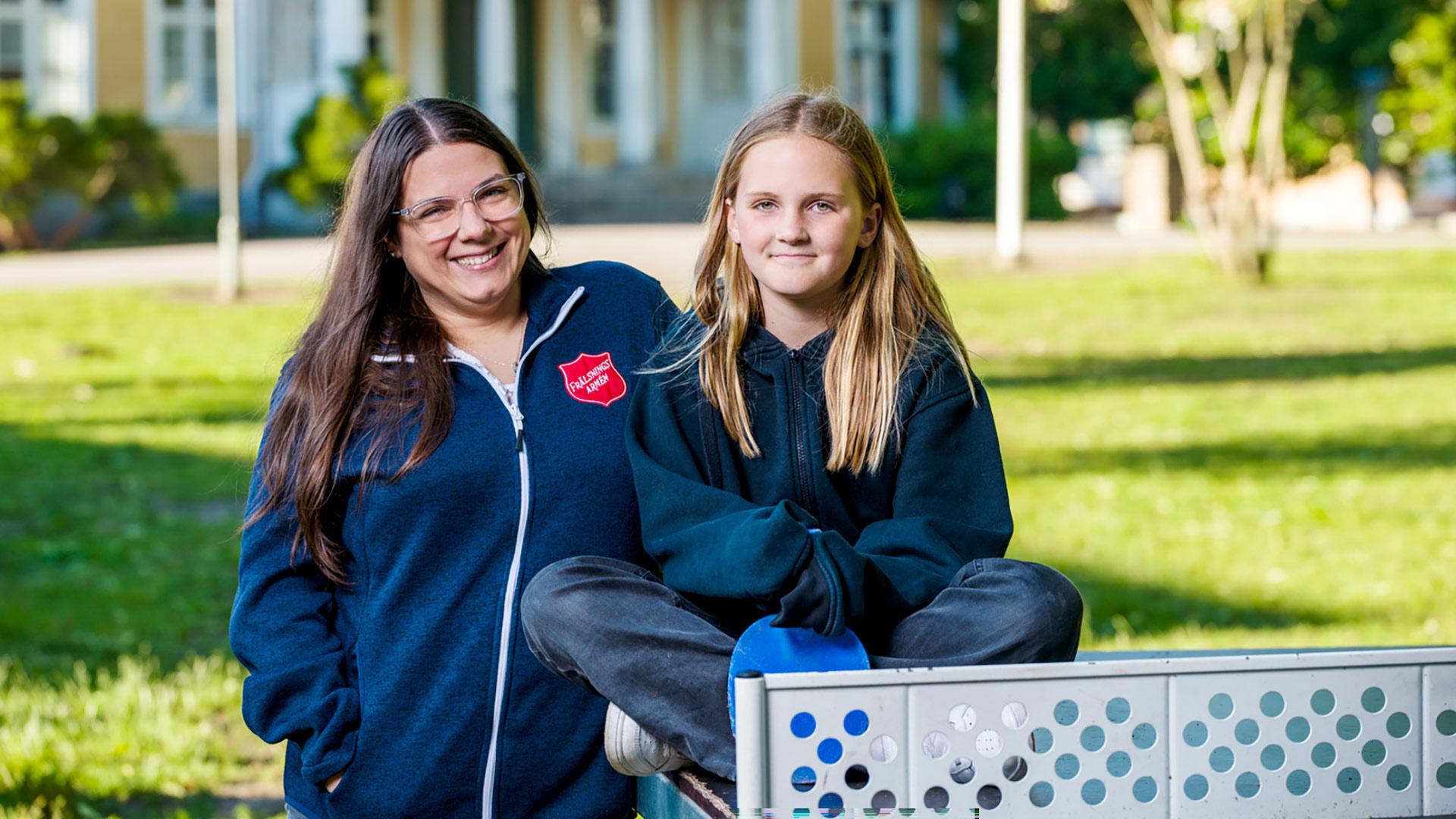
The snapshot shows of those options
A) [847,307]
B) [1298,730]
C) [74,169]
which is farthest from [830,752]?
[74,169]

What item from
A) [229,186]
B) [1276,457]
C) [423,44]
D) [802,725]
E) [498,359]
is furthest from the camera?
[423,44]

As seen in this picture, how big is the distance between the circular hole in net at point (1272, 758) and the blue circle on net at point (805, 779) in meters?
0.51

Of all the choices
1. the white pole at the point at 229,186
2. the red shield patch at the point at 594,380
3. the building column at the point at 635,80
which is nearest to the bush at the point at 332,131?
the building column at the point at 635,80

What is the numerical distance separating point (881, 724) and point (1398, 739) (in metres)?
0.61

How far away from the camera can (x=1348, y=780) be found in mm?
1911

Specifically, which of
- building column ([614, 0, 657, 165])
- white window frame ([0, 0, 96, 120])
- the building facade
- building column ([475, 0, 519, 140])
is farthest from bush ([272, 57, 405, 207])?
building column ([614, 0, 657, 165])

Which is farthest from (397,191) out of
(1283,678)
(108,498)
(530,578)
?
(108,498)

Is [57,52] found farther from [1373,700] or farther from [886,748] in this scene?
[1373,700]

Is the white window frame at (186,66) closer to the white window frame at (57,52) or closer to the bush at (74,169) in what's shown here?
the white window frame at (57,52)

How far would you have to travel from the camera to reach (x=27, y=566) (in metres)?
6.85

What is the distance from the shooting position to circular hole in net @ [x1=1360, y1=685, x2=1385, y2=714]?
6.09ft

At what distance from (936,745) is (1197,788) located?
1.01 ft

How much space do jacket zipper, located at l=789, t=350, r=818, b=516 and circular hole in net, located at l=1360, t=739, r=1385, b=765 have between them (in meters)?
0.91

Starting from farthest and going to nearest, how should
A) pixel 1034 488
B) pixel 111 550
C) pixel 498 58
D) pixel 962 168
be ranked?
pixel 962 168 → pixel 498 58 → pixel 1034 488 → pixel 111 550
